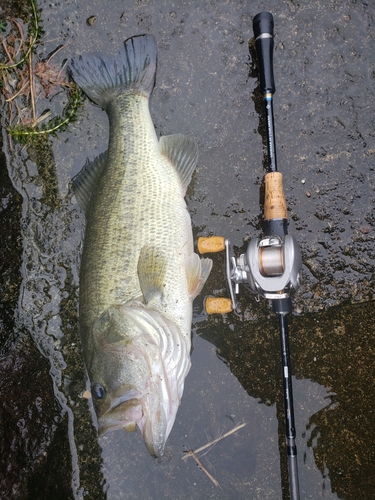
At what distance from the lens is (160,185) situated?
2865mm

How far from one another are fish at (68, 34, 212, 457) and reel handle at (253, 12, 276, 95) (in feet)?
2.08

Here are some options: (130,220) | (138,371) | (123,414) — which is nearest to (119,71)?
(130,220)

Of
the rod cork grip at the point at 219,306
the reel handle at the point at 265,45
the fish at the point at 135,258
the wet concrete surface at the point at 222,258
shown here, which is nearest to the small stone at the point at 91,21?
the wet concrete surface at the point at 222,258

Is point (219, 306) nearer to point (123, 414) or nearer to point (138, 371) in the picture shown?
point (138, 371)

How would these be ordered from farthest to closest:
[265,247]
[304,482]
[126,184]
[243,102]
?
[243,102], [304,482], [126,184], [265,247]

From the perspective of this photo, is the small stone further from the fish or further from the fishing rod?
the fishing rod

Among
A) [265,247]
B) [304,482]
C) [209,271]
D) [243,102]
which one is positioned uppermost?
[243,102]

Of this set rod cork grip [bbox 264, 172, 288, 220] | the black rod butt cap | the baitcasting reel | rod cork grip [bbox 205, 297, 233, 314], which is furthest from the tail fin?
rod cork grip [bbox 205, 297, 233, 314]

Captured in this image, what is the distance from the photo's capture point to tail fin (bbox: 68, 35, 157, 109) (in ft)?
10.3

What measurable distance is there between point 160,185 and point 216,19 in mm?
1415

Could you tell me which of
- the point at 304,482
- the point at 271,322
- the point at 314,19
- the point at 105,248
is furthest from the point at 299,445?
the point at 314,19

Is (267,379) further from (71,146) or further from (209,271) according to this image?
(71,146)

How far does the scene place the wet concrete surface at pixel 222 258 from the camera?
3.07m

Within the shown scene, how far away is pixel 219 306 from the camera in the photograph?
292 centimetres
